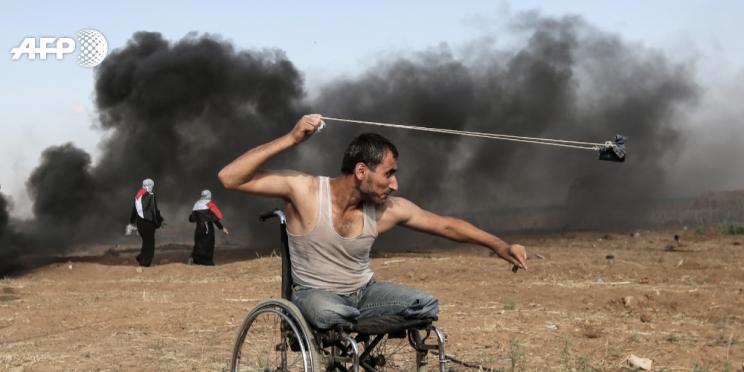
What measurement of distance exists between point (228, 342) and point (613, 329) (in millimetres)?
3542

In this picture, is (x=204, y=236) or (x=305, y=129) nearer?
(x=305, y=129)

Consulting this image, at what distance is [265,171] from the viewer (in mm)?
5801

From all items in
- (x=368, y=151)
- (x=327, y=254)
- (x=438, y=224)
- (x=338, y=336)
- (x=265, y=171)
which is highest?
(x=368, y=151)

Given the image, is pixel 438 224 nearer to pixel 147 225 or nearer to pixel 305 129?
pixel 305 129

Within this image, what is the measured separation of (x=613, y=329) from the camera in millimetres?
10203

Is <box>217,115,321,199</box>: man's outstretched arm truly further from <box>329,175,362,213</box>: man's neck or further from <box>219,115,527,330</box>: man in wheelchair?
<box>329,175,362,213</box>: man's neck

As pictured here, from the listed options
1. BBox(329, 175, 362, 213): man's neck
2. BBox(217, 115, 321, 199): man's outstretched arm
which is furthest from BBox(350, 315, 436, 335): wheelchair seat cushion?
BBox(217, 115, 321, 199): man's outstretched arm

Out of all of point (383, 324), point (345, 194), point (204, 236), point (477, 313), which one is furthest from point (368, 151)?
point (204, 236)

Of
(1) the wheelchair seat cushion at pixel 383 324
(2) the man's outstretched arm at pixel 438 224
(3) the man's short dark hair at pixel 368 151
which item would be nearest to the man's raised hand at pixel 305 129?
(3) the man's short dark hair at pixel 368 151

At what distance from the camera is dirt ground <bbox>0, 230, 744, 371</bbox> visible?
8891 millimetres

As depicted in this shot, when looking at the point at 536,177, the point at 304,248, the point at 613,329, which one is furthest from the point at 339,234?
the point at 536,177

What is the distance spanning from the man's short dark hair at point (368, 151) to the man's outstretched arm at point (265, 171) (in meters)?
0.29

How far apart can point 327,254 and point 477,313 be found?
612cm

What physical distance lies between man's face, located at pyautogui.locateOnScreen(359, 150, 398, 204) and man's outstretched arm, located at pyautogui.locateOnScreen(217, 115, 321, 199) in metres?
0.39
